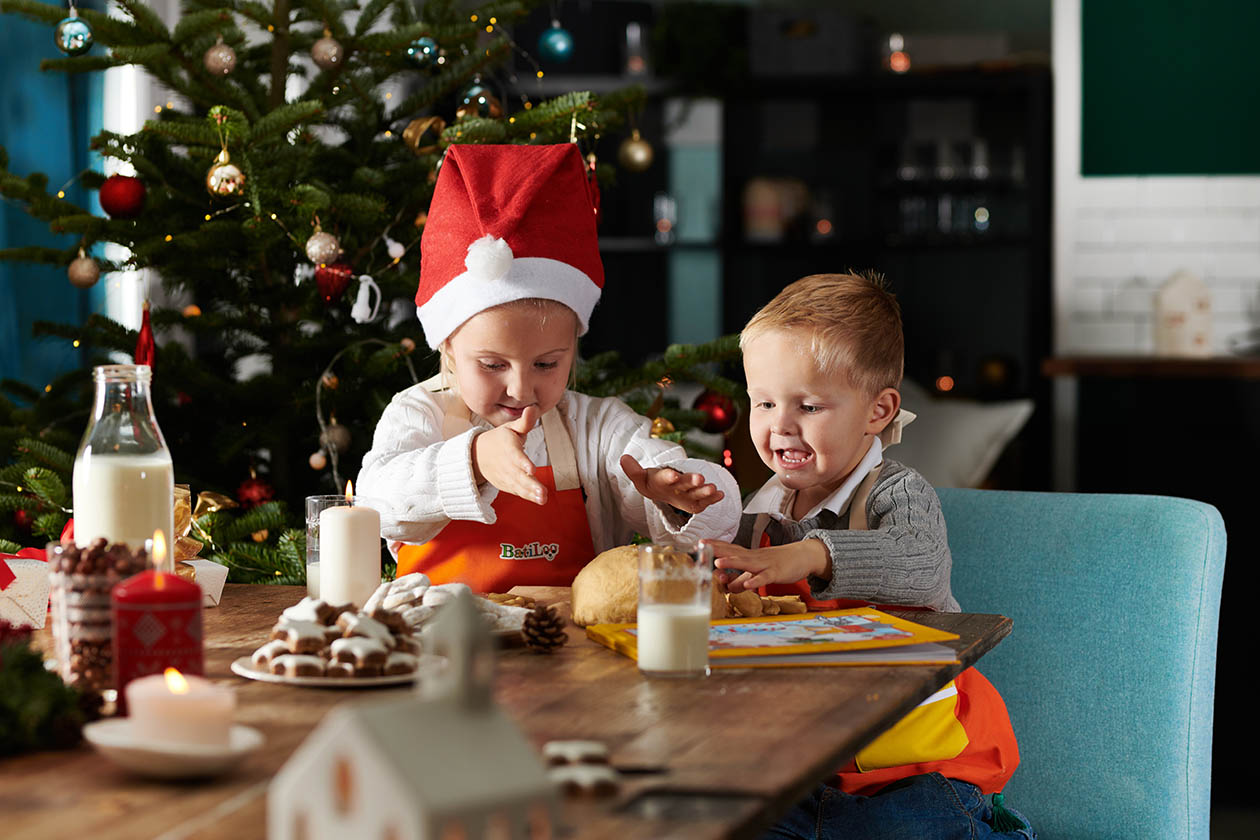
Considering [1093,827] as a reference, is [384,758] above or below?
above

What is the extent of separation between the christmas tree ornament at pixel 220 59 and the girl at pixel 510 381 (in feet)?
2.55

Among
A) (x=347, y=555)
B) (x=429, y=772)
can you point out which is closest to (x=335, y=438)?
(x=347, y=555)

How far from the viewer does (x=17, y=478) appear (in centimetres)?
232

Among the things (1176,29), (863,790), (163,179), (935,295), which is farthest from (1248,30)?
(863,790)

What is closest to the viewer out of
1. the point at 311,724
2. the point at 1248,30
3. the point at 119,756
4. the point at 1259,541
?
the point at 119,756

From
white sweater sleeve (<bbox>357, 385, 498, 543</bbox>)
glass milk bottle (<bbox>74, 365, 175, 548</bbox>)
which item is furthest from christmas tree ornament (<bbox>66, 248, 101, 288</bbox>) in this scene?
glass milk bottle (<bbox>74, 365, 175, 548</bbox>)

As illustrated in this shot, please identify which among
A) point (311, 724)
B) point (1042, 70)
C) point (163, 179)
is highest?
point (1042, 70)

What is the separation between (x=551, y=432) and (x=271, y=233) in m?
0.79

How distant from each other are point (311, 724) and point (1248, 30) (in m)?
4.94

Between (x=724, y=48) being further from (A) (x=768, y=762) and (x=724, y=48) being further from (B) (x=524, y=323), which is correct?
(A) (x=768, y=762)

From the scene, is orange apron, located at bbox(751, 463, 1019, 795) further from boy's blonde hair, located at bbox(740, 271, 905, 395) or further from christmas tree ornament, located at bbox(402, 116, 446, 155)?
christmas tree ornament, located at bbox(402, 116, 446, 155)

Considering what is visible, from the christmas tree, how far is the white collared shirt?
569 millimetres

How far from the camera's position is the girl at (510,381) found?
5.60 ft

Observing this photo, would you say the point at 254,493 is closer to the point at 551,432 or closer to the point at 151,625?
the point at 551,432
